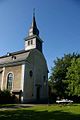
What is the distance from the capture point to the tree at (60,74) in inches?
1686

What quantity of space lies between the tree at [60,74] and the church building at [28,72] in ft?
6.93

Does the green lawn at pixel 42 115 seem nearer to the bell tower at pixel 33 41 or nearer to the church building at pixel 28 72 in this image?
the church building at pixel 28 72

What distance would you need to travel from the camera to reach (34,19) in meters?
46.4

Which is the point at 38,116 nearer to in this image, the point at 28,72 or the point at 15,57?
the point at 28,72

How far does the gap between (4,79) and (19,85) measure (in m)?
4.45

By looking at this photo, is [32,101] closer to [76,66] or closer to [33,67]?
[33,67]

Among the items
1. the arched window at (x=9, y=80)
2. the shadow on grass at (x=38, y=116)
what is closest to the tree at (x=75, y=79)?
the arched window at (x=9, y=80)

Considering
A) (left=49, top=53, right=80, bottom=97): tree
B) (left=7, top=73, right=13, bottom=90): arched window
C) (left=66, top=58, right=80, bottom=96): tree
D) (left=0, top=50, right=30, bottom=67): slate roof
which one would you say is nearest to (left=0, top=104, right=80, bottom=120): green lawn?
(left=66, top=58, right=80, bottom=96): tree

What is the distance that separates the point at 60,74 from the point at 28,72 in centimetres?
1022

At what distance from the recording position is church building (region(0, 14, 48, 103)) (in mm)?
34338

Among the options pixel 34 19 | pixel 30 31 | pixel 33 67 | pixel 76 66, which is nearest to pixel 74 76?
pixel 76 66

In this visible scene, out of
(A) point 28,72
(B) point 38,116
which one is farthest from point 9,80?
(B) point 38,116

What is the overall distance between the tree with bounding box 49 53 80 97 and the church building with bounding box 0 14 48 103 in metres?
2.11

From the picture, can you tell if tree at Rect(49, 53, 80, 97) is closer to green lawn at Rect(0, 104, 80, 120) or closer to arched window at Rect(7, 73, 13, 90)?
arched window at Rect(7, 73, 13, 90)
